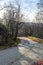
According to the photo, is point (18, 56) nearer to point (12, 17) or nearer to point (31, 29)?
point (12, 17)

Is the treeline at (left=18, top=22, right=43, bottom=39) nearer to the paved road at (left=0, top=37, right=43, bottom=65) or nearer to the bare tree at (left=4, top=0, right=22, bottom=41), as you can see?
the bare tree at (left=4, top=0, right=22, bottom=41)

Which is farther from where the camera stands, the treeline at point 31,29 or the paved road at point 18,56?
the treeline at point 31,29

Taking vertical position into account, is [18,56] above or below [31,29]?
above

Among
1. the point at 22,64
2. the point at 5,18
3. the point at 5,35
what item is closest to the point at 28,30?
the point at 5,18

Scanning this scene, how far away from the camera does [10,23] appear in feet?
112

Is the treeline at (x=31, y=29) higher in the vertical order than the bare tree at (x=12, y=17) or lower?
lower

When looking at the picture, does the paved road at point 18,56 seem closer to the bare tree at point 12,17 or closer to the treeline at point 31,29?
the bare tree at point 12,17

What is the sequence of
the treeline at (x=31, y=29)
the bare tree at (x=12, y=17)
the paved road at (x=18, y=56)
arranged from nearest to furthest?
1. the paved road at (x=18, y=56)
2. the bare tree at (x=12, y=17)
3. the treeline at (x=31, y=29)

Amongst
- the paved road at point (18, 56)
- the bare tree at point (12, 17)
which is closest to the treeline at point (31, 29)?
the bare tree at point (12, 17)

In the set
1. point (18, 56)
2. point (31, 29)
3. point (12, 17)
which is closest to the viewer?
point (18, 56)

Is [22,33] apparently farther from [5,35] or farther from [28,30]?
[5,35]

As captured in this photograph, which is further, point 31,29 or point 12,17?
point 31,29

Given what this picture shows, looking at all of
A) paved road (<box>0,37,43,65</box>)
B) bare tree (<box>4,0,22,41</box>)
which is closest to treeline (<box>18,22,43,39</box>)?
bare tree (<box>4,0,22,41</box>)

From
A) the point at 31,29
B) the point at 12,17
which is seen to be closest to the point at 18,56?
the point at 12,17
